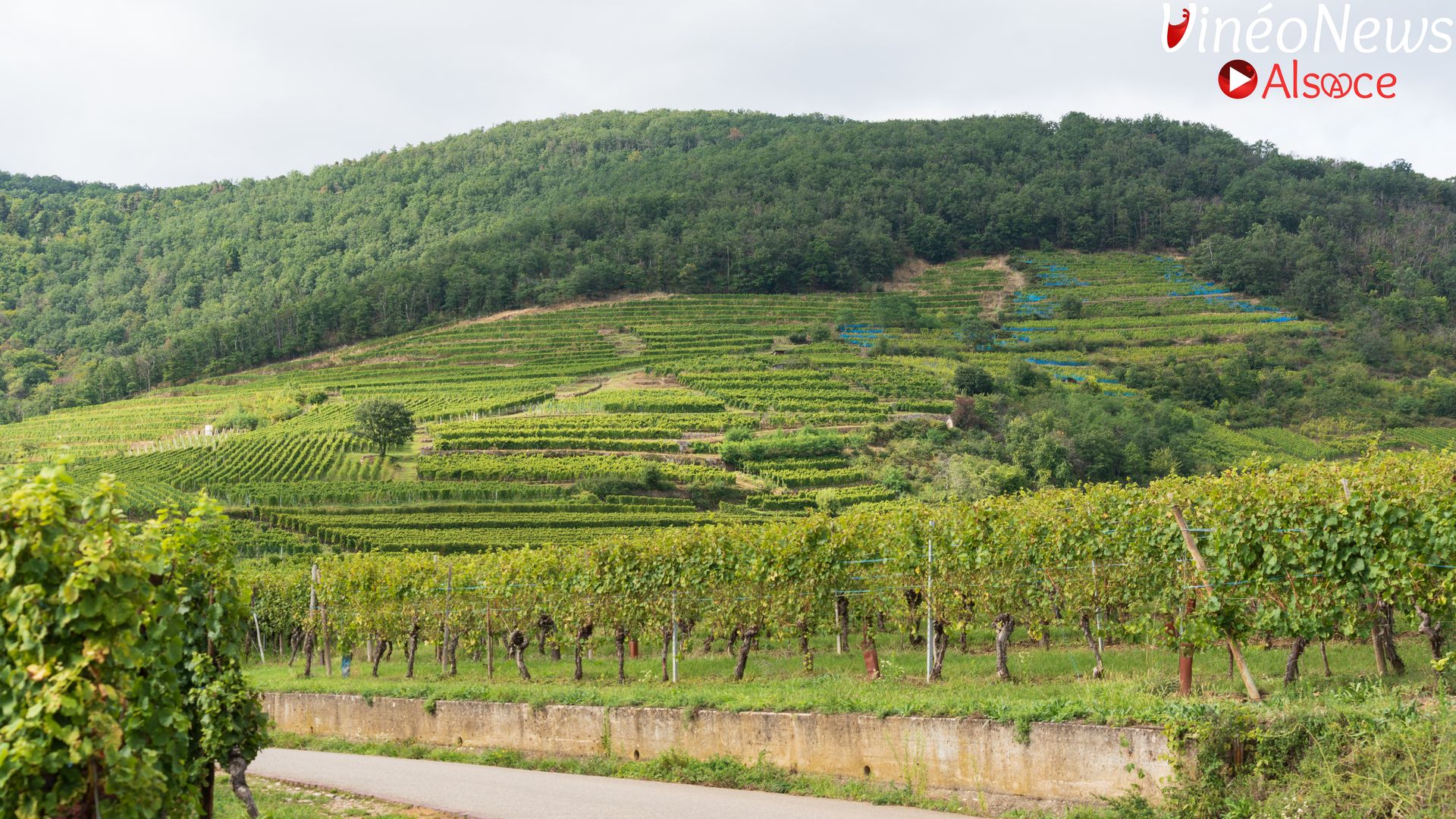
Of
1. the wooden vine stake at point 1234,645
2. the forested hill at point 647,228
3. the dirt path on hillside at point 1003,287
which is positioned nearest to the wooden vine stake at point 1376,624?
the wooden vine stake at point 1234,645

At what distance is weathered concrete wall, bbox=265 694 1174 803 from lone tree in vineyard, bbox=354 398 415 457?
163 feet

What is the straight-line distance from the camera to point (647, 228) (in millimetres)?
122500

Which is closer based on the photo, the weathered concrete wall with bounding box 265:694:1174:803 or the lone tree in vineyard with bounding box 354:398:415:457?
the weathered concrete wall with bounding box 265:694:1174:803

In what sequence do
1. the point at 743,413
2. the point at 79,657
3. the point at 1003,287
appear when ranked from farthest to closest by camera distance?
the point at 1003,287
the point at 743,413
the point at 79,657

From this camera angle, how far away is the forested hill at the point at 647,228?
338 ft

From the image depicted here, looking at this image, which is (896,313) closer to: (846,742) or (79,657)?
(846,742)

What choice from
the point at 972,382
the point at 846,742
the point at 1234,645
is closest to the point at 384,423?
the point at 972,382

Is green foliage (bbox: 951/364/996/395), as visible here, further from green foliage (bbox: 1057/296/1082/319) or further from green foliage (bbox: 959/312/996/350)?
green foliage (bbox: 1057/296/1082/319)

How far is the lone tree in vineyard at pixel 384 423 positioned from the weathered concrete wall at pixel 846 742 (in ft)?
163

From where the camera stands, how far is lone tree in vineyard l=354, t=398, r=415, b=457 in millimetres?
64000

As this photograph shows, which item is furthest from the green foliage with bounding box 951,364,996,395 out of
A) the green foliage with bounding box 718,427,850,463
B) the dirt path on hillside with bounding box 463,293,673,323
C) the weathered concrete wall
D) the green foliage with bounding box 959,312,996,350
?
the weathered concrete wall

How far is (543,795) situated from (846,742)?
3.23 m

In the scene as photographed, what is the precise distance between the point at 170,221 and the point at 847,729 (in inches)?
7094

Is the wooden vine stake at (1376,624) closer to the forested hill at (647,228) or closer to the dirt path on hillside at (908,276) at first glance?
the forested hill at (647,228)
